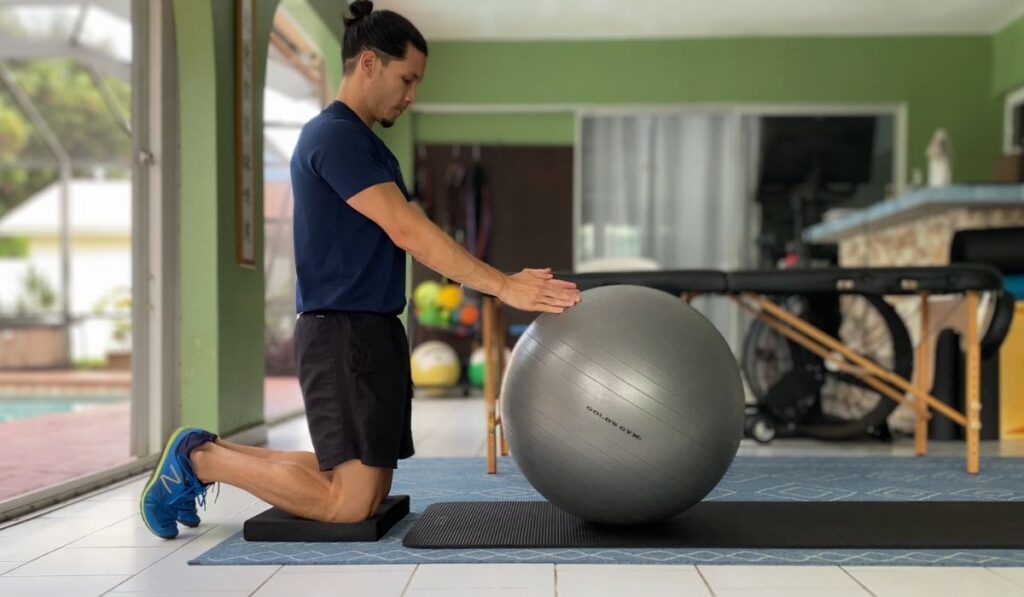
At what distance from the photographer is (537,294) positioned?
225 centimetres

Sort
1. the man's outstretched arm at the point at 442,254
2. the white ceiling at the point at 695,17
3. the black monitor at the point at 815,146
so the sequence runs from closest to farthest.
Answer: the man's outstretched arm at the point at 442,254 < the white ceiling at the point at 695,17 < the black monitor at the point at 815,146

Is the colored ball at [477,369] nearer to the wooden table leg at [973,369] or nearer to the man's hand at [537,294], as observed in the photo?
the wooden table leg at [973,369]

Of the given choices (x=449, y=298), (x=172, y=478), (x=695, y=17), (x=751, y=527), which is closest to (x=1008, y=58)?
(x=695, y=17)

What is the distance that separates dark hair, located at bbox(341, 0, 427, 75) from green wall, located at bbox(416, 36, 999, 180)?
5.89 m

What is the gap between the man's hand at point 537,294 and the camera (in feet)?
7.34

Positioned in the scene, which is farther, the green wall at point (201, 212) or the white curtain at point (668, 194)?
the white curtain at point (668, 194)

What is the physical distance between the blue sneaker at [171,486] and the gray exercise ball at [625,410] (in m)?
0.86

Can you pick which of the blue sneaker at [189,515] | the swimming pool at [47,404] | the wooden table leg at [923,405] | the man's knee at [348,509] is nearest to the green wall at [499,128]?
the swimming pool at [47,404]

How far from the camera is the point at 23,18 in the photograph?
7.98 meters

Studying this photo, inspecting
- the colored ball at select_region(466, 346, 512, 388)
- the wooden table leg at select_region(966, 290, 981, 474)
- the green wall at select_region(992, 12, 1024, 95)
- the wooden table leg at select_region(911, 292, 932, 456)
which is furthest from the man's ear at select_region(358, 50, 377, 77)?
the green wall at select_region(992, 12, 1024, 95)

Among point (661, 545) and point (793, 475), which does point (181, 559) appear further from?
point (793, 475)

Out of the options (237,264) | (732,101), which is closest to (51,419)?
(237,264)

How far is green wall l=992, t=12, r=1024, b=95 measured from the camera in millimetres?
7398

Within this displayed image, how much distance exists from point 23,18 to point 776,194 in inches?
274
